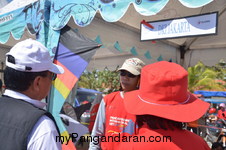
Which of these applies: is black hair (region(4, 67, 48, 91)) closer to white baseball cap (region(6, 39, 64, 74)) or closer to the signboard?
white baseball cap (region(6, 39, 64, 74))

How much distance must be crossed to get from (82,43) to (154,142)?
2627 mm

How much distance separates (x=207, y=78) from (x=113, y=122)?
9.93m

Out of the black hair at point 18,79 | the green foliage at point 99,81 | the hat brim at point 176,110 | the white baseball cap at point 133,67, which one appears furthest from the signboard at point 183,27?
the green foliage at point 99,81

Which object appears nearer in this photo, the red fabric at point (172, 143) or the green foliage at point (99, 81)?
the red fabric at point (172, 143)

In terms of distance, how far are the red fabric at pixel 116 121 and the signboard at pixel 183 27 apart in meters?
1.21

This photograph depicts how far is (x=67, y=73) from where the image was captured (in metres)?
3.40

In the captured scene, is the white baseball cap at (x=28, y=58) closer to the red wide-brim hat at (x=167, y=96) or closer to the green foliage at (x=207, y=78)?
the red wide-brim hat at (x=167, y=96)

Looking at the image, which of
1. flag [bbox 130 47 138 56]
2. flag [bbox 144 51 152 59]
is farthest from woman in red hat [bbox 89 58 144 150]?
flag [bbox 144 51 152 59]

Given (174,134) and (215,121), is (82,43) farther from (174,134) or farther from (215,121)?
(215,121)

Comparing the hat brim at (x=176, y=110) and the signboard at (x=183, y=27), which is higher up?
the signboard at (x=183, y=27)

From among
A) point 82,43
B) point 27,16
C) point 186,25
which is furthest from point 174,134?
→ point 27,16

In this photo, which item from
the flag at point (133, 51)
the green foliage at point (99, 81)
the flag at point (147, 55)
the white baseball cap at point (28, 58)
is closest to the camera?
the white baseball cap at point (28, 58)

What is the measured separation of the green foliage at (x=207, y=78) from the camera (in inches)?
413

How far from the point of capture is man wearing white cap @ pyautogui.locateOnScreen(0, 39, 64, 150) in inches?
34.6
